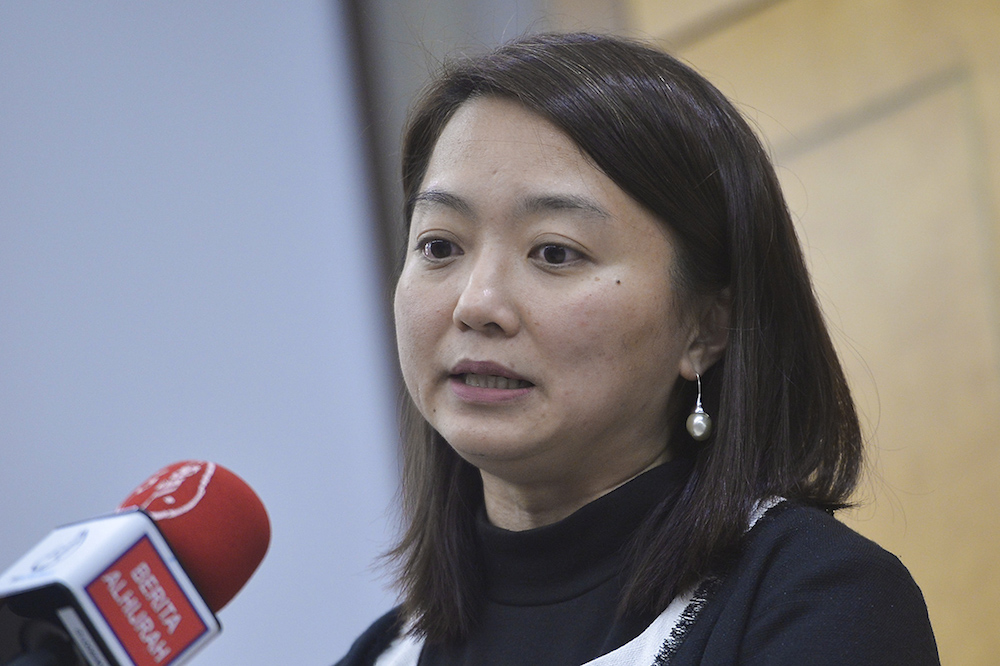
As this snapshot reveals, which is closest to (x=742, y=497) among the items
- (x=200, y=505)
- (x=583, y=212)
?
(x=583, y=212)

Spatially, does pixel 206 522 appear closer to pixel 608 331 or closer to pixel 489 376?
pixel 489 376

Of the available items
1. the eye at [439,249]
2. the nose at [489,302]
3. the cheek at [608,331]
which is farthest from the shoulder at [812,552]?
the eye at [439,249]

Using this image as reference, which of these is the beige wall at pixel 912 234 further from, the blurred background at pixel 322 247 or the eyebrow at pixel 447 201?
the eyebrow at pixel 447 201

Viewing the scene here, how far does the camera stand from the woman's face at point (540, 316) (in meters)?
1.21

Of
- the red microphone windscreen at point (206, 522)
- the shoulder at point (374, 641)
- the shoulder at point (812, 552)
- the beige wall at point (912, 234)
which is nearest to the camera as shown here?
the red microphone windscreen at point (206, 522)

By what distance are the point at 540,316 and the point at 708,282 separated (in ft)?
0.84

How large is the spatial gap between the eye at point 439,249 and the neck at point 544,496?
30 cm

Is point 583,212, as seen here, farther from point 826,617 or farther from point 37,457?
point 37,457

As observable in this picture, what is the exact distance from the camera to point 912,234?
1.94 m

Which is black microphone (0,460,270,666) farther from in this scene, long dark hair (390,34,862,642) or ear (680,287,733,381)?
ear (680,287,733,381)

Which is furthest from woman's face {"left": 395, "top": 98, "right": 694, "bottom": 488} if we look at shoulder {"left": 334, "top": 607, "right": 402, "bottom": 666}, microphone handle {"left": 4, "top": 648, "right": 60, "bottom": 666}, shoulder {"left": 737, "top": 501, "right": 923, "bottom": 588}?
microphone handle {"left": 4, "top": 648, "right": 60, "bottom": 666}

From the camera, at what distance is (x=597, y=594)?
4.14 ft

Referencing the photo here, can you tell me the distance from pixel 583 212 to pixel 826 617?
524 millimetres

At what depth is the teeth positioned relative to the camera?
123 cm
